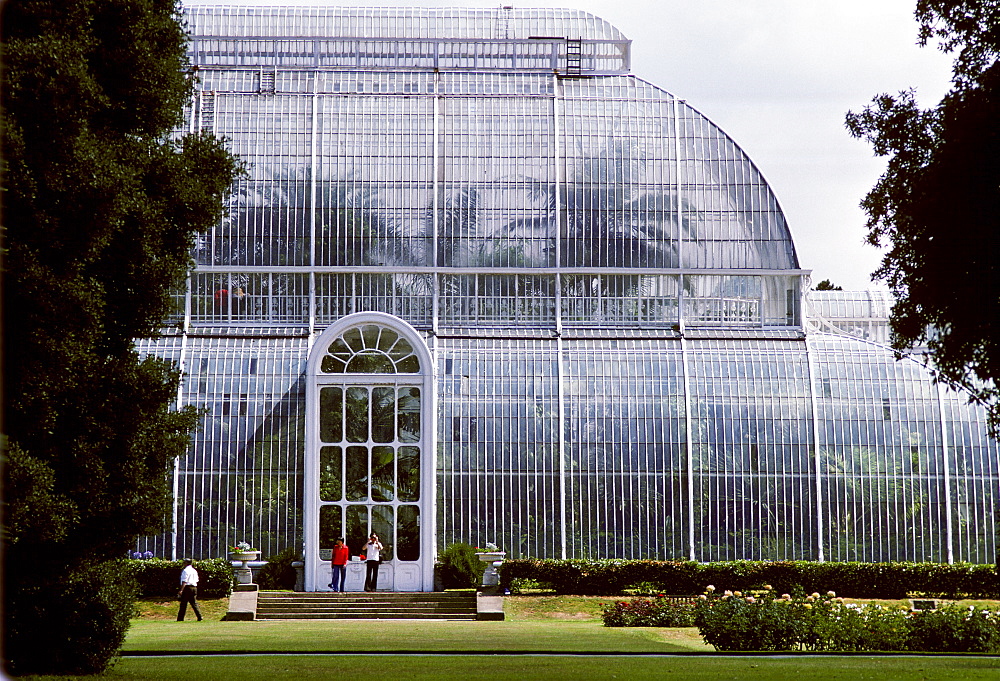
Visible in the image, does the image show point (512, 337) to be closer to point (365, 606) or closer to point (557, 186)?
point (557, 186)

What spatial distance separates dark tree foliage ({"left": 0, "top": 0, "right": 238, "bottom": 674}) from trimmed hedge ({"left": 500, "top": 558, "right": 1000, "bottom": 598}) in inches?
593

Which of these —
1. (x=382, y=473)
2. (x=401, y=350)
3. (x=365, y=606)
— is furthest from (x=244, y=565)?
(x=401, y=350)

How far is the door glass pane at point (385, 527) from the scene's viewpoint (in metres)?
30.0

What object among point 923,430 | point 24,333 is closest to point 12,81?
point 24,333

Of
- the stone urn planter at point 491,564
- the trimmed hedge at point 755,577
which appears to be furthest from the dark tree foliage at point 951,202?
the trimmed hedge at point 755,577

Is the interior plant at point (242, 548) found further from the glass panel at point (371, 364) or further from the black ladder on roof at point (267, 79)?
the black ladder on roof at point (267, 79)

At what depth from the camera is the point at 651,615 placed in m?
25.1

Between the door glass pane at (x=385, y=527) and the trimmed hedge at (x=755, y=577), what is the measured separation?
9.15ft

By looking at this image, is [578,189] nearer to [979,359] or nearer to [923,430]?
[923,430]

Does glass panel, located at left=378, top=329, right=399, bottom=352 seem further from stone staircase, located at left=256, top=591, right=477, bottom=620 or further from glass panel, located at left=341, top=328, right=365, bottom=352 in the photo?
stone staircase, located at left=256, top=591, right=477, bottom=620

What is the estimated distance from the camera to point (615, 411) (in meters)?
31.8

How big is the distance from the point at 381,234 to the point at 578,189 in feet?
18.3

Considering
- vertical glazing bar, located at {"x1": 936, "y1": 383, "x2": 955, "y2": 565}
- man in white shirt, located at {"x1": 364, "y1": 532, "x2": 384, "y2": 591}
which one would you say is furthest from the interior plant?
vertical glazing bar, located at {"x1": 936, "y1": 383, "x2": 955, "y2": 565}

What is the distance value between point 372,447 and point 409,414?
121 cm
